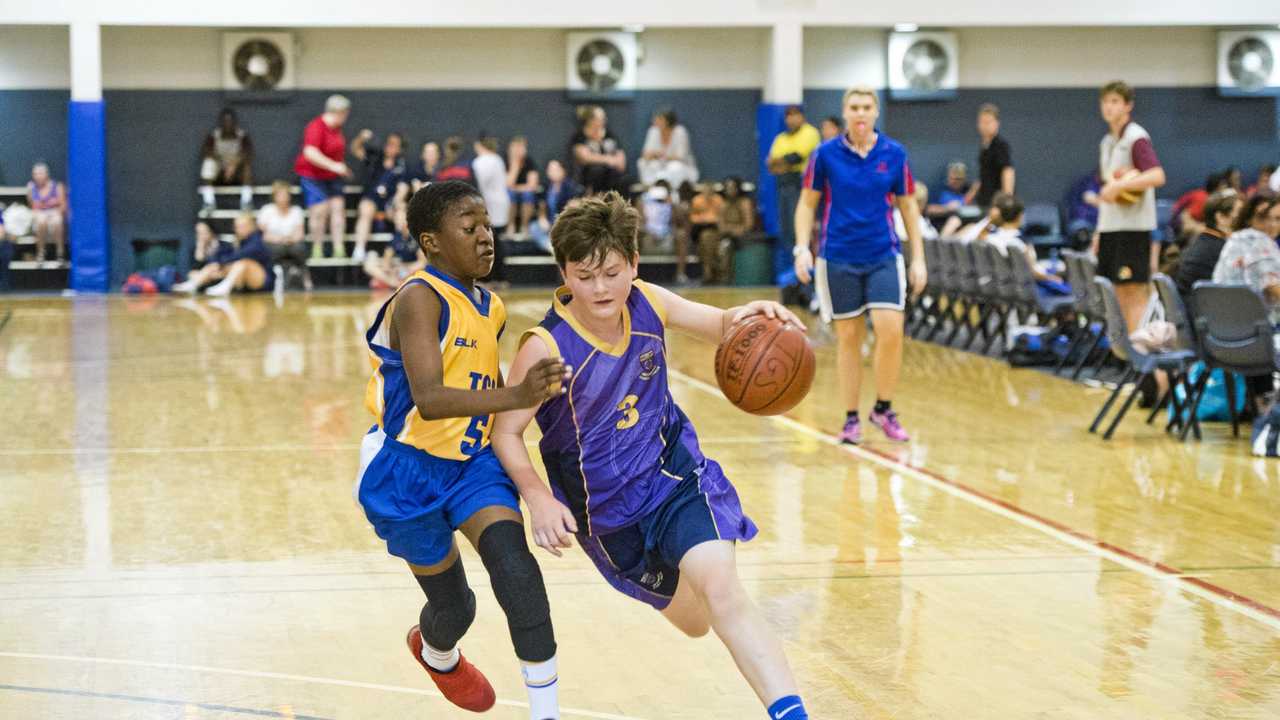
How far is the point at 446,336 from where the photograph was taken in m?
3.65

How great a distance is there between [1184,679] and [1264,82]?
63.4ft

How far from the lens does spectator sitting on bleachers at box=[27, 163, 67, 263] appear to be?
1969cm

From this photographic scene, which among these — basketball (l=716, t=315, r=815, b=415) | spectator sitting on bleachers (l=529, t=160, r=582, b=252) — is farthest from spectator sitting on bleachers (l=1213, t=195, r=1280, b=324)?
spectator sitting on bleachers (l=529, t=160, r=582, b=252)

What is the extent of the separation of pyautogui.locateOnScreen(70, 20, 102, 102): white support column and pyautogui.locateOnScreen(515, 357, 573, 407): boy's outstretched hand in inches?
685

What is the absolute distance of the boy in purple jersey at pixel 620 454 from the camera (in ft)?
11.5

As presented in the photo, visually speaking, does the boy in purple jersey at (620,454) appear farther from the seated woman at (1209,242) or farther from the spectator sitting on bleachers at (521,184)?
the spectator sitting on bleachers at (521,184)

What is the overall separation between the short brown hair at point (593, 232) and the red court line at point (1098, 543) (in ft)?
7.75

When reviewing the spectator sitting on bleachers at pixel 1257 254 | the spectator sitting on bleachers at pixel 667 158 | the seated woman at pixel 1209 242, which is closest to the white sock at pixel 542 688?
the spectator sitting on bleachers at pixel 1257 254

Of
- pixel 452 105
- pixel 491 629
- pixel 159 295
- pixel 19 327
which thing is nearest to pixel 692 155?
pixel 452 105

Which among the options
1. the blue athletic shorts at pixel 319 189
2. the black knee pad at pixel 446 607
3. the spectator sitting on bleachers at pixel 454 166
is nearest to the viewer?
the black knee pad at pixel 446 607

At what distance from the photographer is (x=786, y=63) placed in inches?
802

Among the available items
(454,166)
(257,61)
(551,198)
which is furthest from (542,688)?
(257,61)

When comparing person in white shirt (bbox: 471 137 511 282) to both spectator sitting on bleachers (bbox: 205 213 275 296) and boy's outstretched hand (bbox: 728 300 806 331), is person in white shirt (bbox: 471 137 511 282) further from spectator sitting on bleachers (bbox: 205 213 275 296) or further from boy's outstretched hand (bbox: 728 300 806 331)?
boy's outstretched hand (bbox: 728 300 806 331)

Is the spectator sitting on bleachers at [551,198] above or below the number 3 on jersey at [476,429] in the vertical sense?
above
